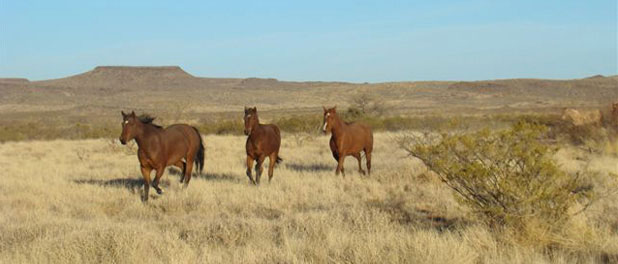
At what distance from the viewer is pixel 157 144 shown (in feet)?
33.5

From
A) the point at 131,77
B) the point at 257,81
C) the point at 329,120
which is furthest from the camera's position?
the point at 257,81

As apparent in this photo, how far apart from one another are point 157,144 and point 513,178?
6.36 meters

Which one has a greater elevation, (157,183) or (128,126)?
(128,126)

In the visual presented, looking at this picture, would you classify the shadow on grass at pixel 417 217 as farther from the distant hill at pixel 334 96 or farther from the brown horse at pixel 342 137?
the distant hill at pixel 334 96

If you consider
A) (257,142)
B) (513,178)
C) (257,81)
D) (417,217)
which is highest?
(257,81)

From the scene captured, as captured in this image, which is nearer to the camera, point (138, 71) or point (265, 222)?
point (265, 222)

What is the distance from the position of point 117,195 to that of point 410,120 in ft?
98.8

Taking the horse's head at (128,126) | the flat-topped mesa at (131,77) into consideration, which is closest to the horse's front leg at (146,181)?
the horse's head at (128,126)

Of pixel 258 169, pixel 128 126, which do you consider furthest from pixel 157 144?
pixel 258 169

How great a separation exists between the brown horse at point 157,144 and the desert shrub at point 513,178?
5358 mm

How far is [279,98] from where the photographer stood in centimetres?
10906

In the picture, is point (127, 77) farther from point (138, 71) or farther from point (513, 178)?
point (513, 178)

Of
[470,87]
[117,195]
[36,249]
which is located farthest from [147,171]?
[470,87]

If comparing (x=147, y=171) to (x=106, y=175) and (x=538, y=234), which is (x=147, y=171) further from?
(x=538, y=234)
